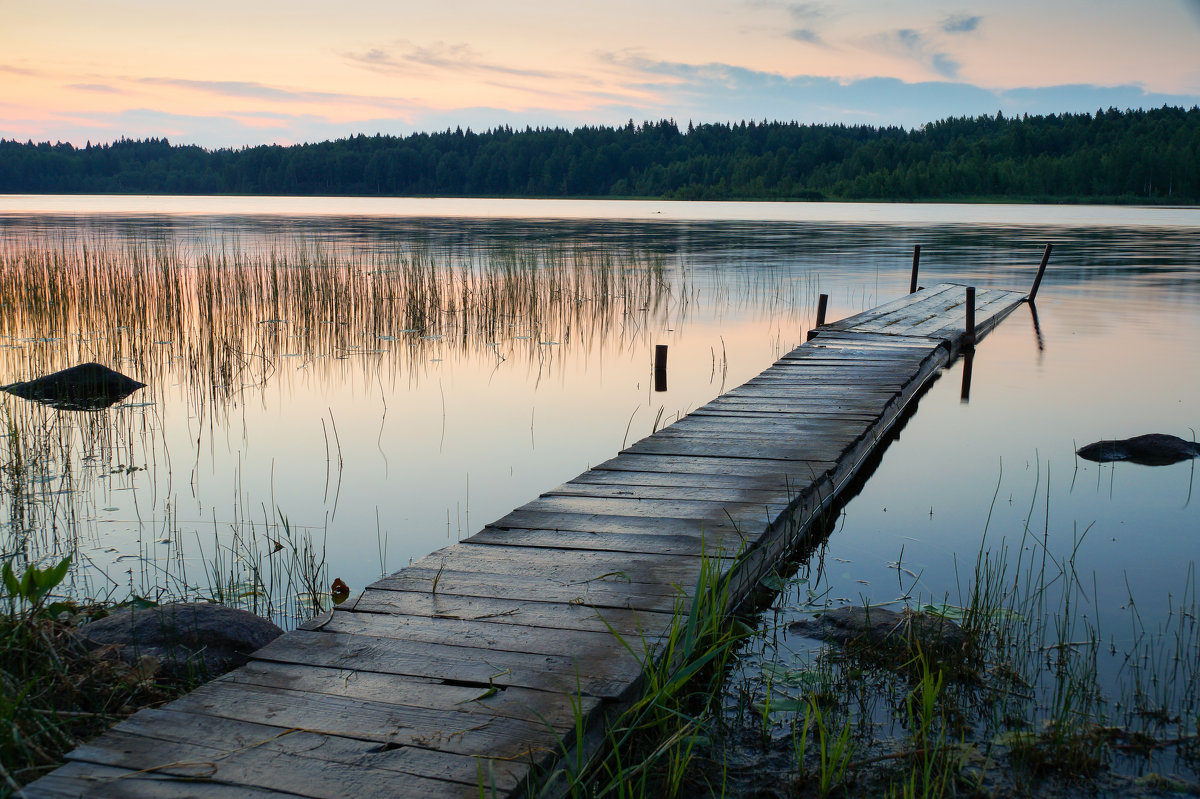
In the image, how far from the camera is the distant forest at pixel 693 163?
9162 centimetres

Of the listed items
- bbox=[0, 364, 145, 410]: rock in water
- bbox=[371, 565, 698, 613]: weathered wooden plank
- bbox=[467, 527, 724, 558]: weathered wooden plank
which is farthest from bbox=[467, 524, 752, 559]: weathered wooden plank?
bbox=[0, 364, 145, 410]: rock in water

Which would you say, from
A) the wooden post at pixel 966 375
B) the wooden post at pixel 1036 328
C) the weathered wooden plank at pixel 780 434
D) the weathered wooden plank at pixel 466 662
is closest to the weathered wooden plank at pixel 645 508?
the weathered wooden plank at pixel 780 434

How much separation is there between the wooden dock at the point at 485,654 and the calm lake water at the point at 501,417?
0.79 meters

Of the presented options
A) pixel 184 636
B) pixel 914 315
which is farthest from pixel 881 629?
pixel 914 315

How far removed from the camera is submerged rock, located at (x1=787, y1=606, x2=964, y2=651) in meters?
3.61

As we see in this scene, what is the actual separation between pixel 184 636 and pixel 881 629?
106 inches

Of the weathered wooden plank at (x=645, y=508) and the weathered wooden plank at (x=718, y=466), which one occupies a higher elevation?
the weathered wooden plank at (x=718, y=466)

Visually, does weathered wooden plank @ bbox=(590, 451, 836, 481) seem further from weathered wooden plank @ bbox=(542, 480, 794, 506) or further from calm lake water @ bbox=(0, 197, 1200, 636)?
calm lake water @ bbox=(0, 197, 1200, 636)

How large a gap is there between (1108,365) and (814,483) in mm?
8319

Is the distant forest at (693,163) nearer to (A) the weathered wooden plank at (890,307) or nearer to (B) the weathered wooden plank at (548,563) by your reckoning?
(A) the weathered wooden plank at (890,307)

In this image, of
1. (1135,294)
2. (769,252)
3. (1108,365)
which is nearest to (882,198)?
(769,252)

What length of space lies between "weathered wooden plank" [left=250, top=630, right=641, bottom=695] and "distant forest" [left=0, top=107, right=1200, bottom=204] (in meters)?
97.7

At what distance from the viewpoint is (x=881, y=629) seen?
376cm

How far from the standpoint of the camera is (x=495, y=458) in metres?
7.11
